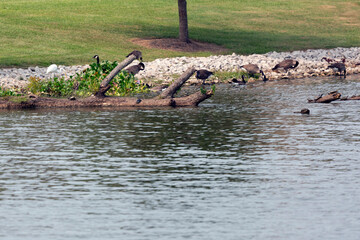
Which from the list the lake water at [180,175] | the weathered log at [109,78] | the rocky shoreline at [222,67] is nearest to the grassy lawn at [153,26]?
the rocky shoreline at [222,67]

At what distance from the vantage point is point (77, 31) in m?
46.9

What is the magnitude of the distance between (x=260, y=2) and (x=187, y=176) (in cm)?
5720

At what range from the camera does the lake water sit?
10336mm

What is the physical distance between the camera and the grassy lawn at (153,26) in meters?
41.9

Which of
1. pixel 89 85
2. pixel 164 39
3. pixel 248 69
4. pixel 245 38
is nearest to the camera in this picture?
pixel 89 85

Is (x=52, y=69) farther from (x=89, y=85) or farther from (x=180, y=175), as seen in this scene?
(x=180, y=175)

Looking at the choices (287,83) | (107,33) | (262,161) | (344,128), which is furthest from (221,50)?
(262,161)

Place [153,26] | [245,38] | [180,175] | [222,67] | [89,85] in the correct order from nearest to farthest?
[180,175] → [89,85] → [222,67] → [245,38] → [153,26]

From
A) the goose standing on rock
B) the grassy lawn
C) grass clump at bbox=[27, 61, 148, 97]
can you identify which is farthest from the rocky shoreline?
grass clump at bbox=[27, 61, 148, 97]

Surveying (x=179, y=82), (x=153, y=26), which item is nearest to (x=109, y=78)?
(x=179, y=82)

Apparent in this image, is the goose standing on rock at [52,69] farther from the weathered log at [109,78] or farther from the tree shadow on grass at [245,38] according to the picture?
the tree shadow on grass at [245,38]

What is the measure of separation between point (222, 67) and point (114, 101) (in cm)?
1426

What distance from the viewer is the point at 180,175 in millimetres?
13617

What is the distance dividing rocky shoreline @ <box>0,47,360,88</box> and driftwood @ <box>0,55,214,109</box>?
20.8 feet
